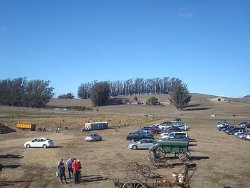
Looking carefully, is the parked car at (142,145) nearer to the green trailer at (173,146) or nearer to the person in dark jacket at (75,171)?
the green trailer at (173,146)

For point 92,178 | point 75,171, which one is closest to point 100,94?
point 92,178

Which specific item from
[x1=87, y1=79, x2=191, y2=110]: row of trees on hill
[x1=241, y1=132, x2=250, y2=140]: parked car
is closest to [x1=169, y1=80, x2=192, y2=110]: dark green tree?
[x1=87, y1=79, x2=191, y2=110]: row of trees on hill

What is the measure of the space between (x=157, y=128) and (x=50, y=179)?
43.9m

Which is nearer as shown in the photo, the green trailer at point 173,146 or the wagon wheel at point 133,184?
the wagon wheel at point 133,184

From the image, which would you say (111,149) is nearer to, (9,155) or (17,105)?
(9,155)

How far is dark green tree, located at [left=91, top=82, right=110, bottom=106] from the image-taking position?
193 meters

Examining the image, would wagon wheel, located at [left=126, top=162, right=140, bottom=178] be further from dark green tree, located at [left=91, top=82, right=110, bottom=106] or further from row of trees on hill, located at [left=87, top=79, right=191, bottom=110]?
dark green tree, located at [left=91, top=82, right=110, bottom=106]

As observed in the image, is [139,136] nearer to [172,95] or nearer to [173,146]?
[173,146]

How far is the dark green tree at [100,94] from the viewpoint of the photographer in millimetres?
193250

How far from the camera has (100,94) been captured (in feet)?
637

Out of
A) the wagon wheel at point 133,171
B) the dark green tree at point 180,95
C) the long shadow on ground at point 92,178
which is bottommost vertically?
the long shadow on ground at point 92,178

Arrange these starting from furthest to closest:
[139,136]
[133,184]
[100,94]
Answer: [100,94]
[139,136]
[133,184]

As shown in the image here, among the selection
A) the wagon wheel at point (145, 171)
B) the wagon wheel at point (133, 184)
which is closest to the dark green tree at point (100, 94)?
the wagon wheel at point (145, 171)

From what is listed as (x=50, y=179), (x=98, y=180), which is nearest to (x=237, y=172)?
(x=98, y=180)
